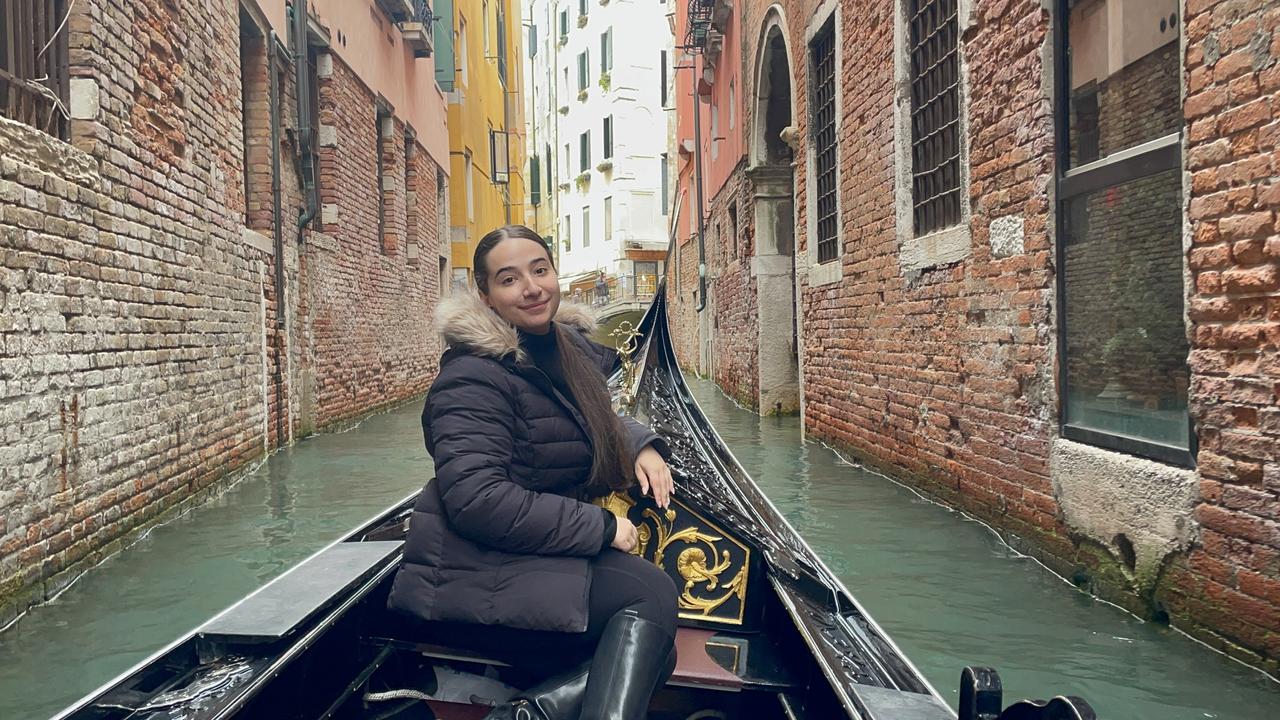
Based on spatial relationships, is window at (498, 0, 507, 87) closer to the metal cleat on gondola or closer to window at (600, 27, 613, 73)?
window at (600, 27, 613, 73)

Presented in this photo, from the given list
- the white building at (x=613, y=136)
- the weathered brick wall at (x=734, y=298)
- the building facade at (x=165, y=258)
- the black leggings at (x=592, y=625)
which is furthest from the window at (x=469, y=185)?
the black leggings at (x=592, y=625)

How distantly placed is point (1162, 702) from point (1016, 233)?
193cm

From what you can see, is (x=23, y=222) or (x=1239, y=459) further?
(x=23, y=222)

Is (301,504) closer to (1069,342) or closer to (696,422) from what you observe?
(696,422)

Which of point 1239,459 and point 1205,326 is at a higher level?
point 1205,326

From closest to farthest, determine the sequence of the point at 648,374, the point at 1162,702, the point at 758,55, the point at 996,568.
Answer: the point at 1162,702, the point at 996,568, the point at 648,374, the point at 758,55

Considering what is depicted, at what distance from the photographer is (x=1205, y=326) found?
9.03 feet

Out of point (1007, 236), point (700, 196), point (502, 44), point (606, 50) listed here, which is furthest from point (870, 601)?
point (606, 50)

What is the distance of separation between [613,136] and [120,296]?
2610 centimetres

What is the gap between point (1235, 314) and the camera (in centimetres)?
261

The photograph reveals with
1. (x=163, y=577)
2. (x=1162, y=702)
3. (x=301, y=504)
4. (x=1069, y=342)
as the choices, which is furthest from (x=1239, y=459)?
(x=301, y=504)

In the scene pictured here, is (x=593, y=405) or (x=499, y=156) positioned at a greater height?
(x=499, y=156)

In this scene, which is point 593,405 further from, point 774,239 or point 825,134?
point 774,239

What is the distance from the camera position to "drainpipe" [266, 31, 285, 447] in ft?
23.6
